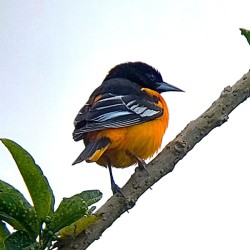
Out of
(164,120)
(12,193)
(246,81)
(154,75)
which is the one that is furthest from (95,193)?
(154,75)

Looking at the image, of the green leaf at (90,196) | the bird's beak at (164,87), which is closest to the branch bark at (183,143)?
the green leaf at (90,196)

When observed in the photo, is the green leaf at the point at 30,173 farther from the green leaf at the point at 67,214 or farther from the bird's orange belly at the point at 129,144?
the bird's orange belly at the point at 129,144

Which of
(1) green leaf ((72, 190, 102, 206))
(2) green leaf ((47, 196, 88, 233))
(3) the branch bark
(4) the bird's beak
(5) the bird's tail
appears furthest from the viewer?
(4) the bird's beak

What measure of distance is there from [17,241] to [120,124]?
2560 millimetres

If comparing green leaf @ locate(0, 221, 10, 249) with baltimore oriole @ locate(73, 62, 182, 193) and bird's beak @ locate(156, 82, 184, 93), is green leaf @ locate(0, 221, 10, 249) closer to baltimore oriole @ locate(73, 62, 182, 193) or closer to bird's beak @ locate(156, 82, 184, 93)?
baltimore oriole @ locate(73, 62, 182, 193)

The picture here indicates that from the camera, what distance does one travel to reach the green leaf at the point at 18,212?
1.44 meters

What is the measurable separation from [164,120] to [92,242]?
9.68ft

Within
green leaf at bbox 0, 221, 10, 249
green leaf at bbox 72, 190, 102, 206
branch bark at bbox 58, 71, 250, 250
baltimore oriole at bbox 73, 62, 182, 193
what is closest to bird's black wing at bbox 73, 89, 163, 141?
baltimore oriole at bbox 73, 62, 182, 193

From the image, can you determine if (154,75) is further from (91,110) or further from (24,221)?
(24,221)

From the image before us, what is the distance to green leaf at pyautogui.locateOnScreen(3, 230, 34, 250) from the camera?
4.56ft

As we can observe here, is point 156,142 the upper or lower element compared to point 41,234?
upper

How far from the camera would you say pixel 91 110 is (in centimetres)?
419

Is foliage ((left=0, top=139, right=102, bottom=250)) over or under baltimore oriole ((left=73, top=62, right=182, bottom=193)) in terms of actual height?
under

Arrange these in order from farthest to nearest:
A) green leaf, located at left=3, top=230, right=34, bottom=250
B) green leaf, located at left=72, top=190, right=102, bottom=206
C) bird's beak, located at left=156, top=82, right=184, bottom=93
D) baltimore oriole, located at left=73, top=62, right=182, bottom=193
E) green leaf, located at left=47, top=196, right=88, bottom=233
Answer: bird's beak, located at left=156, top=82, right=184, bottom=93
baltimore oriole, located at left=73, top=62, right=182, bottom=193
green leaf, located at left=72, top=190, right=102, bottom=206
green leaf, located at left=47, top=196, right=88, bottom=233
green leaf, located at left=3, top=230, right=34, bottom=250
